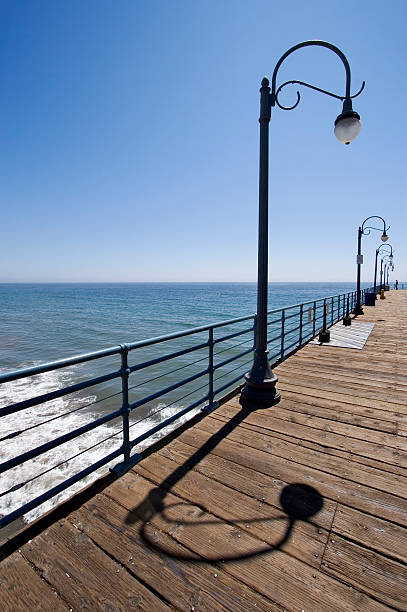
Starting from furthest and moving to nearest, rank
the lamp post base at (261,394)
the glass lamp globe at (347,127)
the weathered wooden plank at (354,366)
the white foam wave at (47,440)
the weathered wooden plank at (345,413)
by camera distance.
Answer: the weathered wooden plank at (354,366) → the white foam wave at (47,440) → the lamp post base at (261,394) → the glass lamp globe at (347,127) → the weathered wooden plank at (345,413)

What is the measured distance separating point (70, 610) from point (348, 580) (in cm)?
156

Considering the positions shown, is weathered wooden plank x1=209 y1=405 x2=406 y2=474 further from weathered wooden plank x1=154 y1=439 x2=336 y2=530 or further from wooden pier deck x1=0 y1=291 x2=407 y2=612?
weathered wooden plank x1=154 y1=439 x2=336 y2=530

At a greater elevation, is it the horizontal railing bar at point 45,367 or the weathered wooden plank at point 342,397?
the horizontal railing bar at point 45,367

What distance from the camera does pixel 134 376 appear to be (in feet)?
39.4

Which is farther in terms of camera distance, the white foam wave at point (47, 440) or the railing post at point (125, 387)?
the white foam wave at point (47, 440)

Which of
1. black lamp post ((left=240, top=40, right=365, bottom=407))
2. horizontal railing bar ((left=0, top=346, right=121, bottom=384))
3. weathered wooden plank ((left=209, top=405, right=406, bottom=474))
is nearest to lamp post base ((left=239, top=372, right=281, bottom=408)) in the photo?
black lamp post ((left=240, top=40, right=365, bottom=407))

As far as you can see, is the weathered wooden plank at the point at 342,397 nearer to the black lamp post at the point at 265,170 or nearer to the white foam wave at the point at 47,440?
the black lamp post at the point at 265,170

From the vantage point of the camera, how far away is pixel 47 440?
668 centimetres

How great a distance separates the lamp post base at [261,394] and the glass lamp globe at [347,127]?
3454 mm

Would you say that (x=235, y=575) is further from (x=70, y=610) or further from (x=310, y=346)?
(x=310, y=346)

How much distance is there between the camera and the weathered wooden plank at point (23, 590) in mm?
1625

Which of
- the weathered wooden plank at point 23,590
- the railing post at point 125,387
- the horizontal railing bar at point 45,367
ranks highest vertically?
the horizontal railing bar at point 45,367

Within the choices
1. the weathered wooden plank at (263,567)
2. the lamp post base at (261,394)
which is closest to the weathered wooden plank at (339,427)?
the lamp post base at (261,394)

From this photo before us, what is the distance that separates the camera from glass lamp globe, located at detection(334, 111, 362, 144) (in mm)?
3925
